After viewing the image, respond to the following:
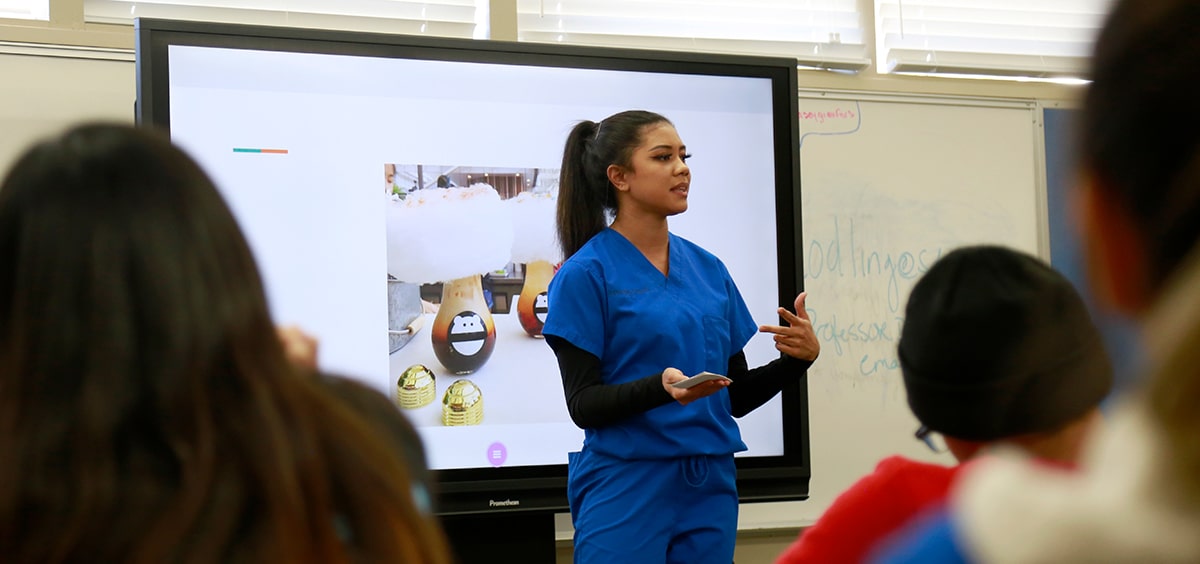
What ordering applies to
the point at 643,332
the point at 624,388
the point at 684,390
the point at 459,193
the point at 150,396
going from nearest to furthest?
the point at 150,396 < the point at 684,390 < the point at 624,388 < the point at 643,332 < the point at 459,193

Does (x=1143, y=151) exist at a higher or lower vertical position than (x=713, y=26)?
lower

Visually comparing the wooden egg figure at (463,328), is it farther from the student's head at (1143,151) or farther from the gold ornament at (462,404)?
the student's head at (1143,151)

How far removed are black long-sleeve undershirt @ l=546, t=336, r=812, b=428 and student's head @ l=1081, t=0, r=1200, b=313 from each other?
1.67m

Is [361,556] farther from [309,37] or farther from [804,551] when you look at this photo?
[309,37]

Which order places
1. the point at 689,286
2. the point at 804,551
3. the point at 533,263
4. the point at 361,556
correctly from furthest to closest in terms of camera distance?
1. the point at 533,263
2. the point at 689,286
3. the point at 804,551
4. the point at 361,556

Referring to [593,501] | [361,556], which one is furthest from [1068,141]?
[593,501]

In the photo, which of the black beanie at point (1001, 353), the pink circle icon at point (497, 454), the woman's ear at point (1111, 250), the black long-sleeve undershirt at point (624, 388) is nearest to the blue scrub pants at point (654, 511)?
the black long-sleeve undershirt at point (624, 388)

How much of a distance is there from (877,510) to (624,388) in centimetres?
112

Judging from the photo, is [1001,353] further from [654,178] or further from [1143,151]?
[654,178]

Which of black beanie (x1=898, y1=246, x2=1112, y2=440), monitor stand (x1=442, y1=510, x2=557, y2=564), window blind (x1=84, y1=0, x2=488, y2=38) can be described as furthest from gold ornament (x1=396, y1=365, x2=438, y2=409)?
black beanie (x1=898, y1=246, x2=1112, y2=440)

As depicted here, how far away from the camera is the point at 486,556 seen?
110 inches

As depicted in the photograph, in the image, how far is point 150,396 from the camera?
0.59m

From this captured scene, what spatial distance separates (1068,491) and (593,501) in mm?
1946

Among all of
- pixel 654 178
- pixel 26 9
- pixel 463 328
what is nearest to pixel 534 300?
pixel 463 328
